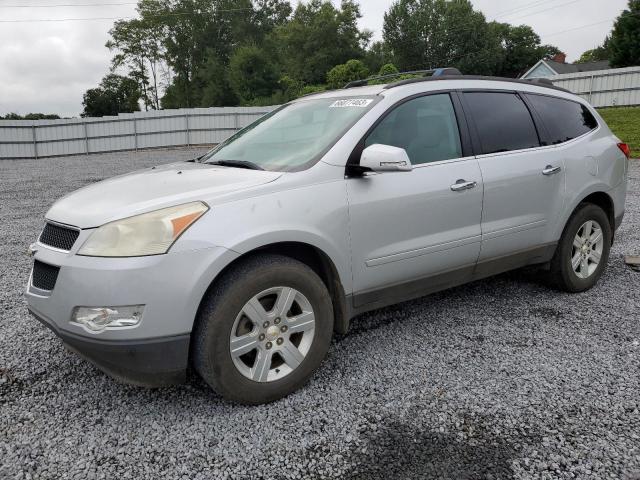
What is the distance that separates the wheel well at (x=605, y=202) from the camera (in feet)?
14.6

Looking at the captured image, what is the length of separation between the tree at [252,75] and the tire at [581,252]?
37618mm

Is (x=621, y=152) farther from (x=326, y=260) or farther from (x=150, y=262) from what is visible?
(x=150, y=262)

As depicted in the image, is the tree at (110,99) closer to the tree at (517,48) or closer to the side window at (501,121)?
the tree at (517,48)

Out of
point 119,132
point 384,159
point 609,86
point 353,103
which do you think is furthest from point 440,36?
point 384,159

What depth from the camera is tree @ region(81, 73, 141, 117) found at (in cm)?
6241

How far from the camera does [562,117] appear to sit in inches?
171

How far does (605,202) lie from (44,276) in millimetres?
4389

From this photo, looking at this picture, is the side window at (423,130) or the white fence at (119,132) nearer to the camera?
the side window at (423,130)

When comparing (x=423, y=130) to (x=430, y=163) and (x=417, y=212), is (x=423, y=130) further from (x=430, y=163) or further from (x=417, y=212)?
(x=417, y=212)

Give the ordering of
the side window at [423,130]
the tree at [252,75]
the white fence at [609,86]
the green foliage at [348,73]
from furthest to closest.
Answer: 1. the tree at [252,75]
2. the green foliage at [348,73]
3. the white fence at [609,86]
4. the side window at [423,130]

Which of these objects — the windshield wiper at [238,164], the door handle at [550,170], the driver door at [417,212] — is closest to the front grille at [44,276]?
the windshield wiper at [238,164]

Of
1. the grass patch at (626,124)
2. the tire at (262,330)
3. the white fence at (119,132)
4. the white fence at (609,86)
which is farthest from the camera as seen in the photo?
the white fence at (609,86)

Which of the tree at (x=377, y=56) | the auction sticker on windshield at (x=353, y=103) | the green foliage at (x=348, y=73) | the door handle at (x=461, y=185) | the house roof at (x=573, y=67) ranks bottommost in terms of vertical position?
the door handle at (x=461, y=185)

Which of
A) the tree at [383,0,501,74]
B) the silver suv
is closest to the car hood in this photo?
the silver suv
